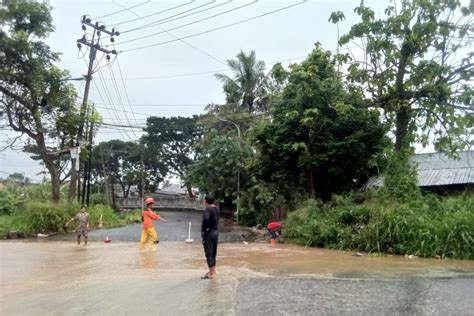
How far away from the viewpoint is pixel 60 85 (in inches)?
1072

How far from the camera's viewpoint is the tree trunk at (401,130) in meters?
20.7

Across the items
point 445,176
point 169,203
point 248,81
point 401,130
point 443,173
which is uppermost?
point 248,81

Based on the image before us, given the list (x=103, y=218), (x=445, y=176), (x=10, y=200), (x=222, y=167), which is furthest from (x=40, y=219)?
(x=445, y=176)

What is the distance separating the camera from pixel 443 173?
24516 mm

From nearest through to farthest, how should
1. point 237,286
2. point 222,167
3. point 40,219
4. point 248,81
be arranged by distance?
point 237,286 < point 40,219 < point 222,167 < point 248,81

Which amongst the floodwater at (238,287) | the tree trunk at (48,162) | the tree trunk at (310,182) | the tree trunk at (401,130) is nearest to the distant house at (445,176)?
the tree trunk at (401,130)

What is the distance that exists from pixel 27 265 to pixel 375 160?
17026 mm

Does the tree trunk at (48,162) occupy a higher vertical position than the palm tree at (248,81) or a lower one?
lower

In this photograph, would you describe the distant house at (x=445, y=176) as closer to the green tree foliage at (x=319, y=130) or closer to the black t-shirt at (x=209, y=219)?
the green tree foliage at (x=319, y=130)

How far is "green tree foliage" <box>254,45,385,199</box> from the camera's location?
22.8m

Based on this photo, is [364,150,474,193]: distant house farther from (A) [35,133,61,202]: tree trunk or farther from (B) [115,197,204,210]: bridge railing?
(B) [115,197,204,210]: bridge railing

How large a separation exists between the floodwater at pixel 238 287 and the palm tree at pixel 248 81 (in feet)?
94.8

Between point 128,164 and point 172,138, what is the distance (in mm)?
8961

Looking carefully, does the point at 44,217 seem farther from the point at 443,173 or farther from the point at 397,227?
the point at 443,173
